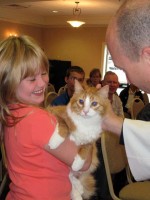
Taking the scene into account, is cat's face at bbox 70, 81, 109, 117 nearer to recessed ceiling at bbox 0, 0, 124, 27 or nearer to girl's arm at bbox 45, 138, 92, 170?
girl's arm at bbox 45, 138, 92, 170

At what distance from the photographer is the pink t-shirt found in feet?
4.00

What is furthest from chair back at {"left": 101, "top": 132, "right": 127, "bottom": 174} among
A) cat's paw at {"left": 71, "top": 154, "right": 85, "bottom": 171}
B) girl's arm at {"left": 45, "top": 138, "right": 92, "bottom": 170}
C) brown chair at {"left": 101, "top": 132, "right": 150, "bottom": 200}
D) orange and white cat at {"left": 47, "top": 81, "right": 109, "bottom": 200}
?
girl's arm at {"left": 45, "top": 138, "right": 92, "bottom": 170}

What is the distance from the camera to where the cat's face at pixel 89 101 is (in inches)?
64.6

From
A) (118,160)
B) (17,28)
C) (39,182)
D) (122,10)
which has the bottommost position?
(118,160)

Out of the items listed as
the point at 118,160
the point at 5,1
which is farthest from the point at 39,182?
the point at 5,1

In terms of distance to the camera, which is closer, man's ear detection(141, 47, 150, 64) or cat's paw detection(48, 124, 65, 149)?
man's ear detection(141, 47, 150, 64)

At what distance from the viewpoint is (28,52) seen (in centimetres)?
124

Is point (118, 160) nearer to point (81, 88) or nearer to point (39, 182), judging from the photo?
point (81, 88)

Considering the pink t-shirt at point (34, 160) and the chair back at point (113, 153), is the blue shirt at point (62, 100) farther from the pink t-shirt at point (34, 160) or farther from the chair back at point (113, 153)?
the pink t-shirt at point (34, 160)

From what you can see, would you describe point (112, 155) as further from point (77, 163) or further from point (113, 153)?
point (77, 163)

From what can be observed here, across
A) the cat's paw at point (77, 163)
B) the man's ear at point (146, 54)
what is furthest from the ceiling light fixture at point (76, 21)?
the man's ear at point (146, 54)

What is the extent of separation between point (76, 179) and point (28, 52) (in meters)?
0.78

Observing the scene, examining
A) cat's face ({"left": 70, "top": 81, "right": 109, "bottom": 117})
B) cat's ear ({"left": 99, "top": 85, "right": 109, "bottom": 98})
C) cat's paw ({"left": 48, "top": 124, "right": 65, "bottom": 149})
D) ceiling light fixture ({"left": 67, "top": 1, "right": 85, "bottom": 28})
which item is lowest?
cat's paw ({"left": 48, "top": 124, "right": 65, "bottom": 149})

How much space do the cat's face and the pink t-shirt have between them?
1.25 feet
